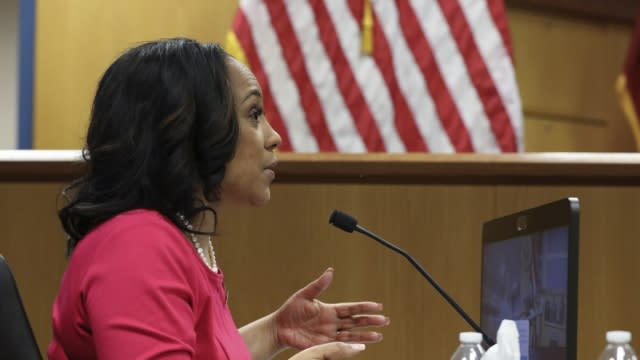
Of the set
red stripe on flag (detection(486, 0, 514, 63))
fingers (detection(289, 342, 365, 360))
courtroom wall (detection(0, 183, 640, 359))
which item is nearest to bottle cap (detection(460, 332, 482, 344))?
fingers (detection(289, 342, 365, 360))

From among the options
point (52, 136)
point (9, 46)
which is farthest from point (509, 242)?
point (9, 46)

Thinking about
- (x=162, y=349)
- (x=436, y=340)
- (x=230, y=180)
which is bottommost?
(x=436, y=340)

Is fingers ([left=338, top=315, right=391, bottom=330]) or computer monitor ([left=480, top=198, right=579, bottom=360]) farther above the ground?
computer monitor ([left=480, top=198, right=579, bottom=360])

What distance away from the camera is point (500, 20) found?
2771mm

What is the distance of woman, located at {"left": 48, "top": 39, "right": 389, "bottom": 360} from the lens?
46.4 inches

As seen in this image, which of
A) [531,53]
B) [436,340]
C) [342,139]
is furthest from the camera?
[531,53]

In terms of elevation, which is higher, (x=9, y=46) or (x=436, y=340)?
(x=9, y=46)

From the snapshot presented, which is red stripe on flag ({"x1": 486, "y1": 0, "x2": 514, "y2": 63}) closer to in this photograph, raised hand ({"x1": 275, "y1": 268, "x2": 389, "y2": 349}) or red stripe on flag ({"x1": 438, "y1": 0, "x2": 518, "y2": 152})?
red stripe on flag ({"x1": 438, "y1": 0, "x2": 518, "y2": 152})

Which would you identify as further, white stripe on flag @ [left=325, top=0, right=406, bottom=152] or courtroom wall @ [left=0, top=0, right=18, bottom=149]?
courtroom wall @ [left=0, top=0, right=18, bottom=149]

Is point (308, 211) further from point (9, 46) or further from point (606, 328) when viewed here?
point (9, 46)

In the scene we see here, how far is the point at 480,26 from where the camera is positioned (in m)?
2.77

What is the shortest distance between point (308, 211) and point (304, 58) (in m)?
0.73

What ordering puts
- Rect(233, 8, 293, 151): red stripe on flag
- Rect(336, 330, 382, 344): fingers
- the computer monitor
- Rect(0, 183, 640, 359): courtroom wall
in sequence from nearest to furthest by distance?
the computer monitor < Rect(336, 330, 382, 344): fingers < Rect(0, 183, 640, 359): courtroom wall < Rect(233, 8, 293, 151): red stripe on flag

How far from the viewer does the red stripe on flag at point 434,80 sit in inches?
108
